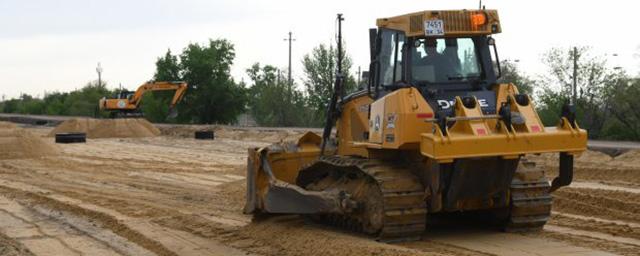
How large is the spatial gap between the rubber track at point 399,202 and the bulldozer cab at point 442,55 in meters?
0.90

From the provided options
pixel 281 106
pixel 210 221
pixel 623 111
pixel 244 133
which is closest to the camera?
pixel 210 221

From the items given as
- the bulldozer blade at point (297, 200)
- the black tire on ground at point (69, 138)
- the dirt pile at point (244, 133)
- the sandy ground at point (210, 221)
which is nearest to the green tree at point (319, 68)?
the dirt pile at point (244, 133)

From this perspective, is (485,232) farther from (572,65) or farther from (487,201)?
(572,65)

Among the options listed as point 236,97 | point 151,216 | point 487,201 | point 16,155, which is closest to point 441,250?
point 487,201

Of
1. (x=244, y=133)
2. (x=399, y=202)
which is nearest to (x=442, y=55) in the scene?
(x=399, y=202)

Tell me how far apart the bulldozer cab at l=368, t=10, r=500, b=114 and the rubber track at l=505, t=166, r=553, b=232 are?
41.7 inches

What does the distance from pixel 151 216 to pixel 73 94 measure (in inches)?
3691

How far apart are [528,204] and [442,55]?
2.00 m

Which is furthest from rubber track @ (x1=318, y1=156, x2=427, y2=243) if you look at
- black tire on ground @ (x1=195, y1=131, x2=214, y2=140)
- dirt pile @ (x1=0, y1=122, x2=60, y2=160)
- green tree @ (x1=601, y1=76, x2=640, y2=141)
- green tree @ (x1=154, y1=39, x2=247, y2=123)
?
green tree @ (x1=154, y1=39, x2=247, y2=123)

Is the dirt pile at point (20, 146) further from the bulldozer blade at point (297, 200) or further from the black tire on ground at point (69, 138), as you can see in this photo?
the bulldozer blade at point (297, 200)

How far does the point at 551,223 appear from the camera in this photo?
35.3 feet

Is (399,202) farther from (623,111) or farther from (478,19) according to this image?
(623,111)

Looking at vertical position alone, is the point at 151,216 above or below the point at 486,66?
below

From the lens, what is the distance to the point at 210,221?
11672 mm
